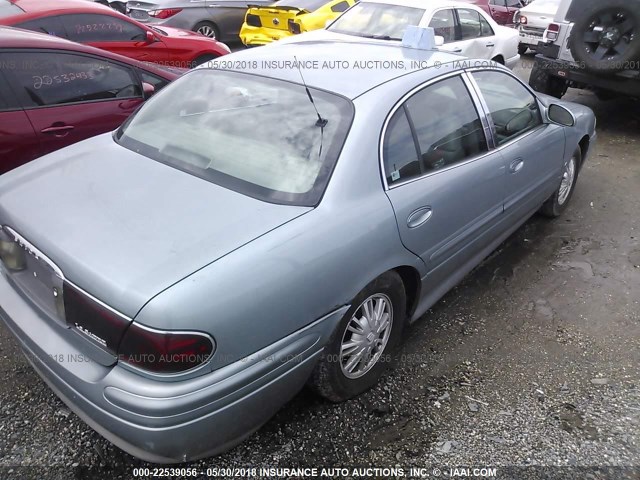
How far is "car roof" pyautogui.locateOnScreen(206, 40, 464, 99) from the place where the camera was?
2.52 meters

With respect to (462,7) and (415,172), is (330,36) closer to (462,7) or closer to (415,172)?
(462,7)

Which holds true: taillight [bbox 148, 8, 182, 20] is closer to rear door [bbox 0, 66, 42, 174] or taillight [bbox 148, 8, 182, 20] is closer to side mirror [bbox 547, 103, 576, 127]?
rear door [bbox 0, 66, 42, 174]

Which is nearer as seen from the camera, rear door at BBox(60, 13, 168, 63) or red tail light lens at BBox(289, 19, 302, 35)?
rear door at BBox(60, 13, 168, 63)

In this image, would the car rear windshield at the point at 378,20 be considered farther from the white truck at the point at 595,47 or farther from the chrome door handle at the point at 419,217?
the chrome door handle at the point at 419,217

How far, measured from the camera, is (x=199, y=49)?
702cm

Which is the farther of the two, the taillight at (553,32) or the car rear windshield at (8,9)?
the taillight at (553,32)

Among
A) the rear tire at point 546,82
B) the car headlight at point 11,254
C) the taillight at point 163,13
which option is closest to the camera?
the car headlight at point 11,254

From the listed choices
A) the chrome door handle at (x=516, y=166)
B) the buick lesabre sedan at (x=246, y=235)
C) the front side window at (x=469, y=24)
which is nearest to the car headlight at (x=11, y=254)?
the buick lesabre sedan at (x=246, y=235)

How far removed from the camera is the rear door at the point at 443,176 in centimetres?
241

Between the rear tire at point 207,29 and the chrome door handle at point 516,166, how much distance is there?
812 centimetres

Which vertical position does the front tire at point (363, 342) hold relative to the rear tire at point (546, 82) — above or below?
below

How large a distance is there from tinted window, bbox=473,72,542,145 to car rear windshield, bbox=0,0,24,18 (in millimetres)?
4907

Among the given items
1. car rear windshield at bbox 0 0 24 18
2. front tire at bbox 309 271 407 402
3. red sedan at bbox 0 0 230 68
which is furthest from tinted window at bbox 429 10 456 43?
front tire at bbox 309 271 407 402

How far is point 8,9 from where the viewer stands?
543cm
